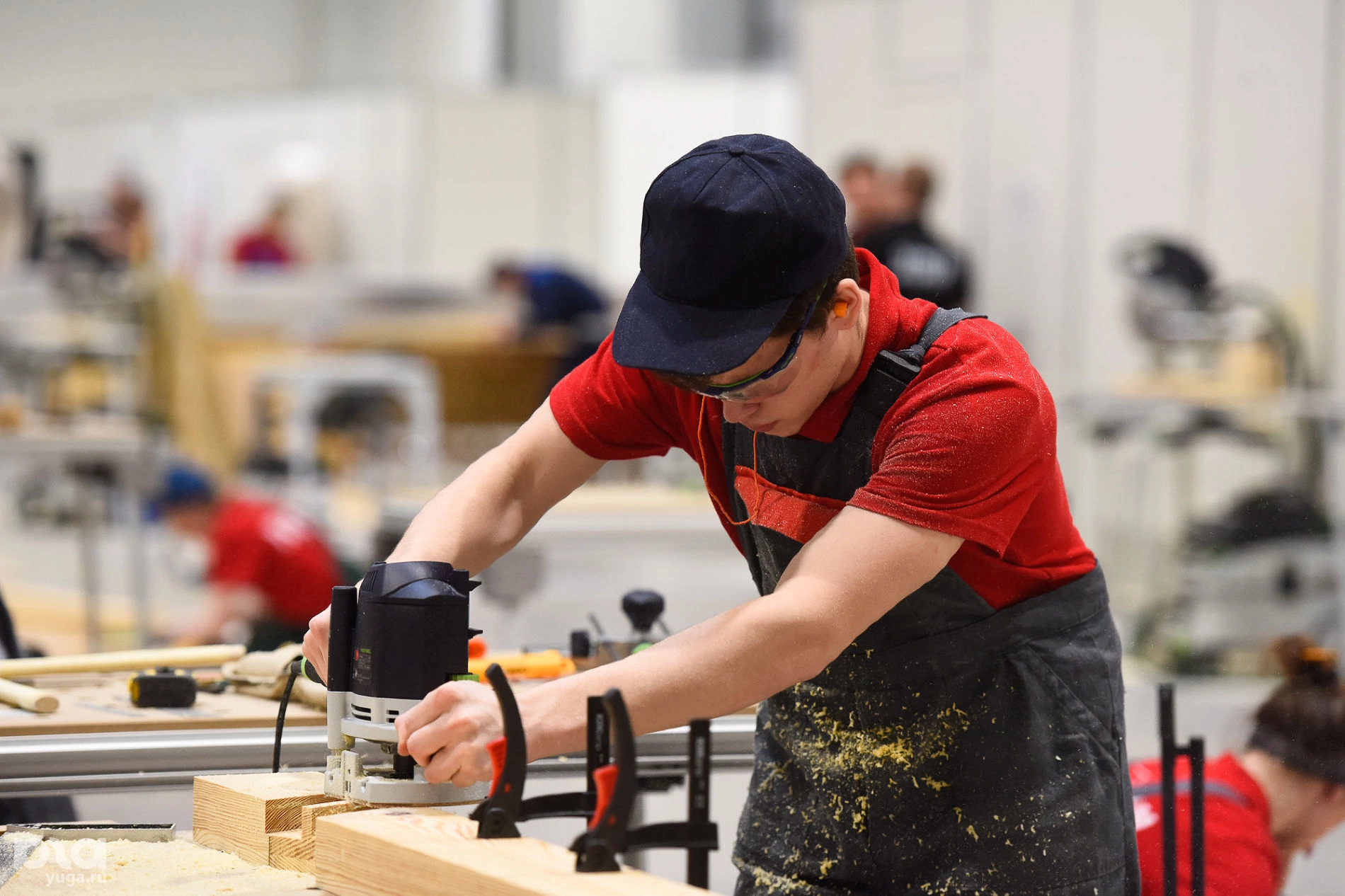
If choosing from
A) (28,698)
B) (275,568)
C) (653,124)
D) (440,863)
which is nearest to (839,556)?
(440,863)

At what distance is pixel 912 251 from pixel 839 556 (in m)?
4.87

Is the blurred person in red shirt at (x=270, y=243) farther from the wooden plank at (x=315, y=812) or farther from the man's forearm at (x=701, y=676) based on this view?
the man's forearm at (x=701, y=676)

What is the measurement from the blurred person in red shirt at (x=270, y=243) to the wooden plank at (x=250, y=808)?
34.4ft

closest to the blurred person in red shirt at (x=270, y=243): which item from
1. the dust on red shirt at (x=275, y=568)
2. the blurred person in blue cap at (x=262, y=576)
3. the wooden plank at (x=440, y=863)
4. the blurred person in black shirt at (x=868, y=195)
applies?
the blurred person in black shirt at (x=868, y=195)

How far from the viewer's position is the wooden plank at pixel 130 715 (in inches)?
66.1

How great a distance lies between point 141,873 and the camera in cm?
136

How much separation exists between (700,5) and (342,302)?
12.3 feet

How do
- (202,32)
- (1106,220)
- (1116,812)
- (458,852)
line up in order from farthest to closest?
1. (202,32)
2. (1106,220)
3. (1116,812)
4. (458,852)

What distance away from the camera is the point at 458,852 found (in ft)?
3.91

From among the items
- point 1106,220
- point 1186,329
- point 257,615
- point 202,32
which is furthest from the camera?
point 202,32

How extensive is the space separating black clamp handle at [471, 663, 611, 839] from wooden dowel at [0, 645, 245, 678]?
856 mm

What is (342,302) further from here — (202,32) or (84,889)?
(84,889)

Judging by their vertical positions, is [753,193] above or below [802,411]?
above

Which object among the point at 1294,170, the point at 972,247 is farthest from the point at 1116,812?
the point at 972,247
